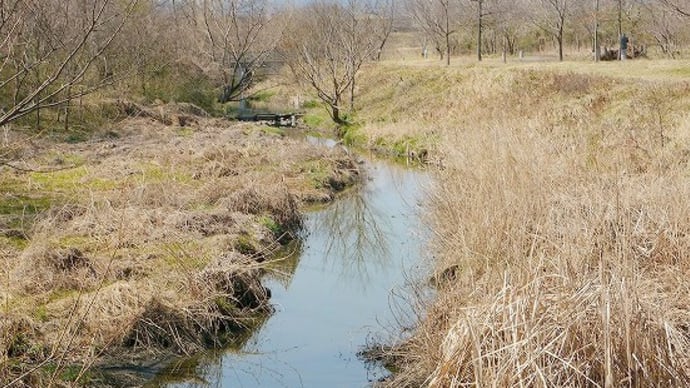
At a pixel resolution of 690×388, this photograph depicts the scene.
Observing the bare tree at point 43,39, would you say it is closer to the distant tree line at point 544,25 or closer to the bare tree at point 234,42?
the bare tree at point 234,42

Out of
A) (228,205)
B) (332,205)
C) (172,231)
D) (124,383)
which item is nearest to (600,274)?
(124,383)

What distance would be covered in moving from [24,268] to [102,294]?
1501 mm

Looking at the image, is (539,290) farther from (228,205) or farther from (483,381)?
(228,205)

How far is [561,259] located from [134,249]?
7.35 metres

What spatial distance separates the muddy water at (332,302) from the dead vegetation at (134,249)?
0.46 m

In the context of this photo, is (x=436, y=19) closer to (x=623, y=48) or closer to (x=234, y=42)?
(x=623, y=48)

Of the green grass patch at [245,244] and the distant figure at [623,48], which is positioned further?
the distant figure at [623,48]

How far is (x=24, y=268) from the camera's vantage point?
36.1ft

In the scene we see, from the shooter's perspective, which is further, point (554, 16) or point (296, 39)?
point (554, 16)

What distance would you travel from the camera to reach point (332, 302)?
13039mm

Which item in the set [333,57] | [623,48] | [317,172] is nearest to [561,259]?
[317,172]

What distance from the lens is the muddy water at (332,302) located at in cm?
1009

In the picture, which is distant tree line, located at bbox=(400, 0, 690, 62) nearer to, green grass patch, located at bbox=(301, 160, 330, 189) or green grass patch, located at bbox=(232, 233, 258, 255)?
green grass patch, located at bbox=(301, 160, 330, 189)

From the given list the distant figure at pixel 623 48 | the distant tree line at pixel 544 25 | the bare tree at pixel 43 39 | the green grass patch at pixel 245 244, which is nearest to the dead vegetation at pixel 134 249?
the green grass patch at pixel 245 244
